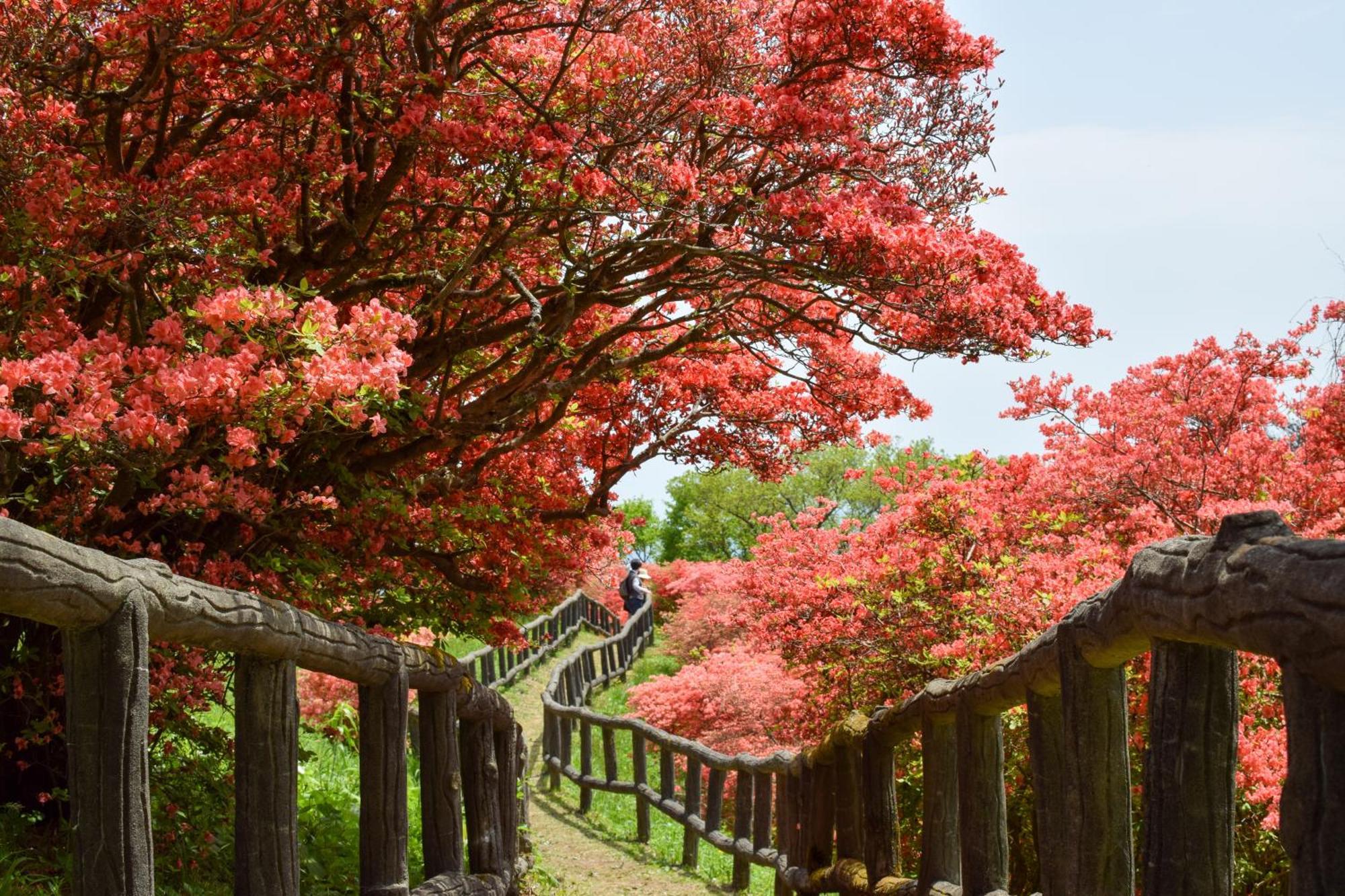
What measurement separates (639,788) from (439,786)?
8452 millimetres

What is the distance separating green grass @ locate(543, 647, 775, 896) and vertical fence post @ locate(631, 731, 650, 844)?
10cm

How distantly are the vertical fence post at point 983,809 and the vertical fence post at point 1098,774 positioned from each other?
1.20 meters

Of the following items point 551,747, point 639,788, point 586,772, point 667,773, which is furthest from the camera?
point 551,747

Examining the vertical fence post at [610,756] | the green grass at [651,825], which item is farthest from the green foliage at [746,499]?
the vertical fence post at [610,756]

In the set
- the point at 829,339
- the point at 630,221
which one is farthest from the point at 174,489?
the point at 829,339

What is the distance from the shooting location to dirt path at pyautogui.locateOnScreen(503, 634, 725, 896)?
10.6m

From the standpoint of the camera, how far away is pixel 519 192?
7117 millimetres

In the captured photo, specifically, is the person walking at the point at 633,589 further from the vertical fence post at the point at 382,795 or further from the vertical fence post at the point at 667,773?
the vertical fence post at the point at 382,795

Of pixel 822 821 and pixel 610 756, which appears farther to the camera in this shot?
pixel 610 756

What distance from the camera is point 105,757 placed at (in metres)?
2.80

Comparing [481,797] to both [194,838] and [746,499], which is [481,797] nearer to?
[194,838]

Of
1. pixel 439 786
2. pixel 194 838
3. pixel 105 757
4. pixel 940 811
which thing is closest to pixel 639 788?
pixel 194 838

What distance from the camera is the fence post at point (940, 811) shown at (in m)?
5.41

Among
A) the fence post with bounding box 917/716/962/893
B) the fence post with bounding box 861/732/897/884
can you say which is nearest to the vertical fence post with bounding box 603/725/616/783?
the fence post with bounding box 861/732/897/884
